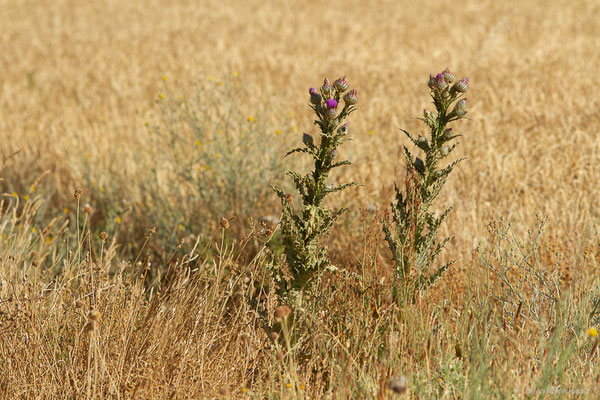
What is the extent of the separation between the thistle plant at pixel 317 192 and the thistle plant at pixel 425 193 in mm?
282

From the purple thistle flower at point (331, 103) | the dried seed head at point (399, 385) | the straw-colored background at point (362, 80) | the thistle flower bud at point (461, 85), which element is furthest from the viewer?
the straw-colored background at point (362, 80)

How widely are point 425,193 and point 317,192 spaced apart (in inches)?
18.1

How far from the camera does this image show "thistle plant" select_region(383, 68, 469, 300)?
257 cm

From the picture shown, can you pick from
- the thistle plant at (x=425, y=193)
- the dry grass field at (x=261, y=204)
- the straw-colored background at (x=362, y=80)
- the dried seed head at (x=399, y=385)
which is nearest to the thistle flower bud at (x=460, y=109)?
the thistle plant at (x=425, y=193)

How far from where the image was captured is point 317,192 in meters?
2.54

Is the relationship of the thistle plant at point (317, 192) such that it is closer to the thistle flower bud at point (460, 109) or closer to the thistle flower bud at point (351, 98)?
the thistle flower bud at point (351, 98)

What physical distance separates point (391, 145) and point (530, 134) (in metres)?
1.18

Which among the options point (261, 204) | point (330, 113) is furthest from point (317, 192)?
point (261, 204)

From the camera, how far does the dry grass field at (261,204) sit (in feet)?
8.07

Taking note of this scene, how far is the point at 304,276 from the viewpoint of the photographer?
260 centimetres

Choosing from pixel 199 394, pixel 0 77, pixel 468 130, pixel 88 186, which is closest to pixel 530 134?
pixel 468 130

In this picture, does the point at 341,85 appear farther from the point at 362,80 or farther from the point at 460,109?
the point at 362,80

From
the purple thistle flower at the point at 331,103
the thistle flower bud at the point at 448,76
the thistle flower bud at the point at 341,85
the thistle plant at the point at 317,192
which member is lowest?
the thistle plant at the point at 317,192

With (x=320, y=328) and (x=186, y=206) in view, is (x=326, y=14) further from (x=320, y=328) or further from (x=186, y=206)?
(x=320, y=328)
